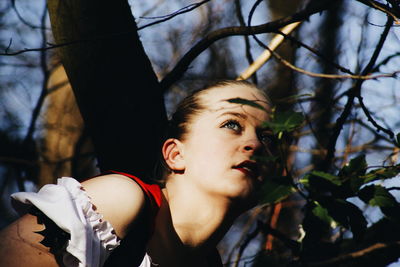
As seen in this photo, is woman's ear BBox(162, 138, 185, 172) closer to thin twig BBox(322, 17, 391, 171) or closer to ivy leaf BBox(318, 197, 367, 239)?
Result: thin twig BBox(322, 17, 391, 171)

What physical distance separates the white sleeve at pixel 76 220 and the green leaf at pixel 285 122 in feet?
1.87

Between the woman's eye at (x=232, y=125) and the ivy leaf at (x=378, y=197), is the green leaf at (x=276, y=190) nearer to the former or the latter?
the ivy leaf at (x=378, y=197)

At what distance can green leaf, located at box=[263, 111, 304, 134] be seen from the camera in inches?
50.3

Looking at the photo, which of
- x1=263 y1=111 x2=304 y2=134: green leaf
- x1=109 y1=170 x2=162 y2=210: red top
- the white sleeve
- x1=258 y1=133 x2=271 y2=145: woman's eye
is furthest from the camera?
x1=258 y1=133 x2=271 y2=145: woman's eye

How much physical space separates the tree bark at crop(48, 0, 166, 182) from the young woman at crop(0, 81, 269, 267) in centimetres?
12

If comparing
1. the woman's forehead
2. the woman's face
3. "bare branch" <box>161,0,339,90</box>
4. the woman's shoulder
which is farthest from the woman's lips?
"bare branch" <box>161,0,339,90</box>

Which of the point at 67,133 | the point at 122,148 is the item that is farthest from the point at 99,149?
the point at 67,133

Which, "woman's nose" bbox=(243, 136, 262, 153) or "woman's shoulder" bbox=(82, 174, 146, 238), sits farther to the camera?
"woman's nose" bbox=(243, 136, 262, 153)

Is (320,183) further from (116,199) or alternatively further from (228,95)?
(228,95)

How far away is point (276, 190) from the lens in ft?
4.27

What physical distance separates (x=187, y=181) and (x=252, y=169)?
0.25 metres

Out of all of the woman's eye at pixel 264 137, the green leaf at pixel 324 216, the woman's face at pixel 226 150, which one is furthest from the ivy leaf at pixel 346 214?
the woman's eye at pixel 264 137

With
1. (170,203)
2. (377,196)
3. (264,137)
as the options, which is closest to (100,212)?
(170,203)

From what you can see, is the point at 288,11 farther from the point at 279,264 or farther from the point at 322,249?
the point at 322,249
